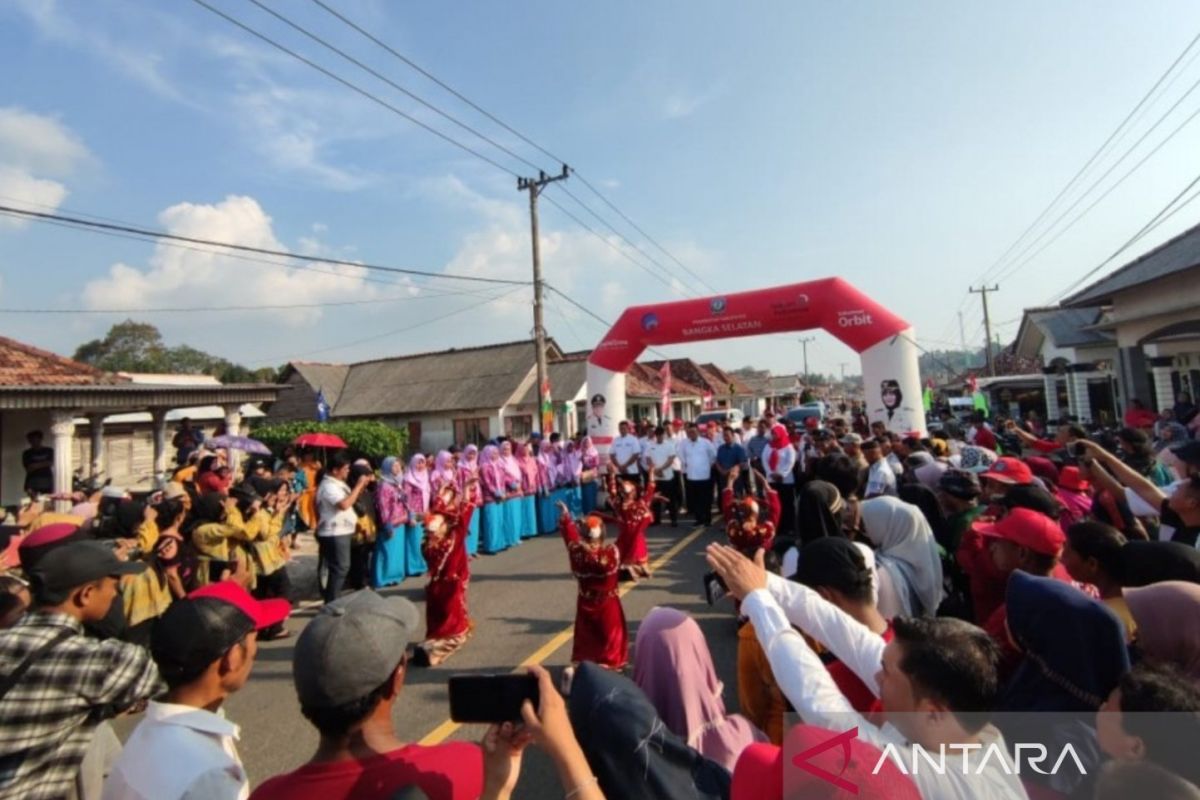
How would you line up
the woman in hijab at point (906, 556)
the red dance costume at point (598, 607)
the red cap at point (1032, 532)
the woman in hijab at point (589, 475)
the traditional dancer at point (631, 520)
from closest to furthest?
the red cap at point (1032, 532) → the woman in hijab at point (906, 556) → the red dance costume at point (598, 607) → the traditional dancer at point (631, 520) → the woman in hijab at point (589, 475)

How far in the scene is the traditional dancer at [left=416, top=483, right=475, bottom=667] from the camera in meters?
4.98

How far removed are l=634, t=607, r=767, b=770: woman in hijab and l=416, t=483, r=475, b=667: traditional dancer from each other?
3373 mm

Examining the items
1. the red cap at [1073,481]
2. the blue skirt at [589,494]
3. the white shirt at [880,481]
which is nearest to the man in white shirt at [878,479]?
the white shirt at [880,481]

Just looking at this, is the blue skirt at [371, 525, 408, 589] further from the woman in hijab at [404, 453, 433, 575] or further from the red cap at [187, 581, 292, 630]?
the red cap at [187, 581, 292, 630]

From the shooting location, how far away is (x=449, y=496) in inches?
214

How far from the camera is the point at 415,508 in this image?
7707 mm

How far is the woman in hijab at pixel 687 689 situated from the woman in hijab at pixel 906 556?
4.29 ft

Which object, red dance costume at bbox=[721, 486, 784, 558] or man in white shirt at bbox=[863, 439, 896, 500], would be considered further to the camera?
man in white shirt at bbox=[863, 439, 896, 500]

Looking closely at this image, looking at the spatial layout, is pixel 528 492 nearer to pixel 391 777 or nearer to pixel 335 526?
pixel 335 526

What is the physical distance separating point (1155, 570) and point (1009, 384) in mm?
26785

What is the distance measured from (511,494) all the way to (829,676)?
315 inches

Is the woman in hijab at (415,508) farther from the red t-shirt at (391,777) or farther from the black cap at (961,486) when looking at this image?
the red t-shirt at (391,777)

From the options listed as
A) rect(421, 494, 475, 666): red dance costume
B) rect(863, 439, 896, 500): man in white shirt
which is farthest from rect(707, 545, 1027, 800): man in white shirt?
rect(863, 439, 896, 500): man in white shirt

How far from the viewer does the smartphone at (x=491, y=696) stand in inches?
52.5
